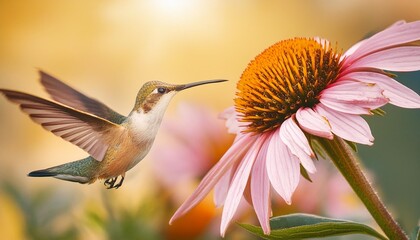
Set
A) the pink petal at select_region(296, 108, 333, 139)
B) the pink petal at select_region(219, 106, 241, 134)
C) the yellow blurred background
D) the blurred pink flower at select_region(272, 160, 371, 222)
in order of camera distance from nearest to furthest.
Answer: the pink petal at select_region(296, 108, 333, 139) < the pink petal at select_region(219, 106, 241, 134) < the blurred pink flower at select_region(272, 160, 371, 222) < the yellow blurred background

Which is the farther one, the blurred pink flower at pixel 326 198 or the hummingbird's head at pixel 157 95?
the blurred pink flower at pixel 326 198

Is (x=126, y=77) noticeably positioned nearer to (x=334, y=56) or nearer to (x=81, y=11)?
(x=81, y=11)

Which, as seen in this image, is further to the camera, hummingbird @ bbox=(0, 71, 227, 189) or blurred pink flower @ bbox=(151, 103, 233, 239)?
blurred pink flower @ bbox=(151, 103, 233, 239)

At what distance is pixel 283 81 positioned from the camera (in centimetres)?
35

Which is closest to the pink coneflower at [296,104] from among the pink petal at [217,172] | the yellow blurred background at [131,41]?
the pink petal at [217,172]

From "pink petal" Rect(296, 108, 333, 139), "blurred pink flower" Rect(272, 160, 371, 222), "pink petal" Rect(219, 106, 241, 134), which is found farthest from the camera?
"blurred pink flower" Rect(272, 160, 371, 222)

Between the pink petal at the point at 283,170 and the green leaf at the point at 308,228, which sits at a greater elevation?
the pink petal at the point at 283,170

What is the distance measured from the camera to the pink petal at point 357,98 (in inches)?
11.1

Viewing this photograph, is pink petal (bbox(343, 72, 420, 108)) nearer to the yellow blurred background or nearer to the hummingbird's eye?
the hummingbird's eye

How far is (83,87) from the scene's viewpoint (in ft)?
2.89

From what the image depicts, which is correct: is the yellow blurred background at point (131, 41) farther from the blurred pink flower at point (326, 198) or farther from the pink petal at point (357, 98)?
the pink petal at point (357, 98)

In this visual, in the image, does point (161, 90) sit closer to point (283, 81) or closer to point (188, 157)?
point (283, 81)

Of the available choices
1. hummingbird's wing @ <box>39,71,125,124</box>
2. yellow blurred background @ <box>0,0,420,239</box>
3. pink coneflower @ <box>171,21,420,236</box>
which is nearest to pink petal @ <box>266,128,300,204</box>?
pink coneflower @ <box>171,21,420,236</box>

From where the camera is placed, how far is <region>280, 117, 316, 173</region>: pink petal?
27 centimetres
